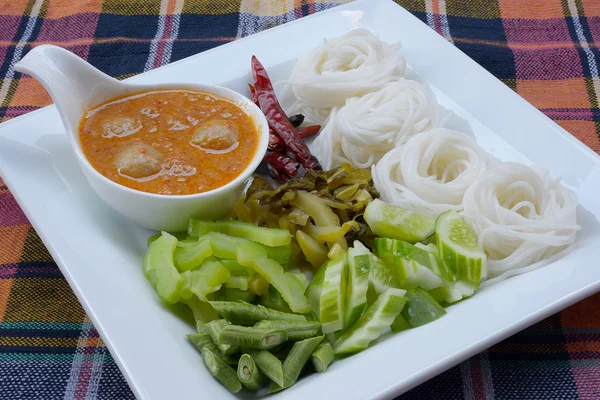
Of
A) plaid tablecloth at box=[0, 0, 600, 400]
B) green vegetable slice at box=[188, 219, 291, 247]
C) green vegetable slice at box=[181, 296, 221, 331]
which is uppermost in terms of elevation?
green vegetable slice at box=[188, 219, 291, 247]

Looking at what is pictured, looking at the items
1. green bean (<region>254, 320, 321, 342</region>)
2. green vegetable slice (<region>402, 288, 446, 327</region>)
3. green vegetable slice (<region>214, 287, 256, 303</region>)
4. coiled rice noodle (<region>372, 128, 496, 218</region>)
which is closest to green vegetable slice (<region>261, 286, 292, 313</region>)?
green vegetable slice (<region>214, 287, 256, 303</region>)

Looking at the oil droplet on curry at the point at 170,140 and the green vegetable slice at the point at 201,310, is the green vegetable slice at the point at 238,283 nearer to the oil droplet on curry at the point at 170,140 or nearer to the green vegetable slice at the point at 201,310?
the green vegetable slice at the point at 201,310

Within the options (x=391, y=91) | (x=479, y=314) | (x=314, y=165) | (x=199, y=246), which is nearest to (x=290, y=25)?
(x=391, y=91)

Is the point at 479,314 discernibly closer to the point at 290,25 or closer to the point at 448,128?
the point at 448,128

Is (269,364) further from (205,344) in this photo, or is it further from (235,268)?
(235,268)

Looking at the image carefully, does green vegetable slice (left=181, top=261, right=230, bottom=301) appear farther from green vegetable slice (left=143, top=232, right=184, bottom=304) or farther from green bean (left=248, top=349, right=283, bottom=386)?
green bean (left=248, top=349, right=283, bottom=386)

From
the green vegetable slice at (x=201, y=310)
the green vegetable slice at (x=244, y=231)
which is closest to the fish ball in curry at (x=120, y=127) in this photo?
the green vegetable slice at (x=244, y=231)
